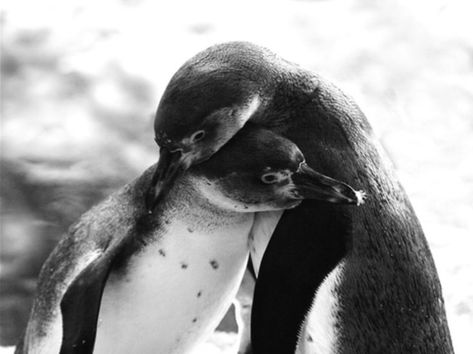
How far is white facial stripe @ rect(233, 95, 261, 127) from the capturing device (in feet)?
7.42

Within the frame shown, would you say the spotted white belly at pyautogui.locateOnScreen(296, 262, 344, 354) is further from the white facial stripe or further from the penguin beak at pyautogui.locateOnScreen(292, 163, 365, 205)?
the white facial stripe

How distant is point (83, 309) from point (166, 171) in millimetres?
420

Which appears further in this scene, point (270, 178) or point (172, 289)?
point (172, 289)

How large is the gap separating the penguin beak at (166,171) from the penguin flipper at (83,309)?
0.26 m

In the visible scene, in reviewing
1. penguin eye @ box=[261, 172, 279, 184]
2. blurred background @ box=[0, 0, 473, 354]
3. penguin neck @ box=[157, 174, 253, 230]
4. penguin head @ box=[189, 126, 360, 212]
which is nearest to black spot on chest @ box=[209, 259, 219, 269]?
penguin neck @ box=[157, 174, 253, 230]

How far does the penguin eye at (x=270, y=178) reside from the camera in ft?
7.61

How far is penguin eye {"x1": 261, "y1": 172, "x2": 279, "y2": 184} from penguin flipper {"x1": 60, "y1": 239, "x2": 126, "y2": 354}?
18.4 inches

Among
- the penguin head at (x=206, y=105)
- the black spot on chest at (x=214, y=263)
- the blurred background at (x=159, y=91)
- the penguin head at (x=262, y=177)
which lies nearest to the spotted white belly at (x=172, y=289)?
the black spot on chest at (x=214, y=263)

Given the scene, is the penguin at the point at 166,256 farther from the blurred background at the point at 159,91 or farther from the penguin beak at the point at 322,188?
the blurred background at the point at 159,91

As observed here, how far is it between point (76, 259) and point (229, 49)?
701mm

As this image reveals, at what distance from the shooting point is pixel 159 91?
4797 millimetres

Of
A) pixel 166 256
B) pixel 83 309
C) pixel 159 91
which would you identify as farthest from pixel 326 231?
pixel 159 91

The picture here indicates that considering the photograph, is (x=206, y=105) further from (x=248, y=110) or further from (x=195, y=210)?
(x=195, y=210)

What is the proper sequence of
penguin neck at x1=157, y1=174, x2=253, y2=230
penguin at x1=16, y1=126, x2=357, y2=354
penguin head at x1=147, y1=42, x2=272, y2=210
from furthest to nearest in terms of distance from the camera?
penguin neck at x1=157, y1=174, x2=253, y2=230 < penguin at x1=16, y1=126, x2=357, y2=354 < penguin head at x1=147, y1=42, x2=272, y2=210
